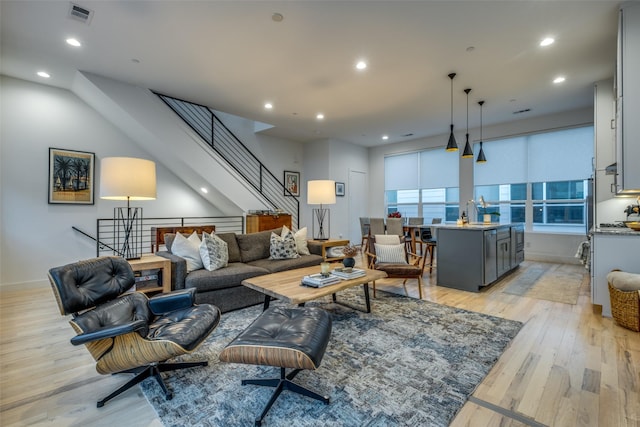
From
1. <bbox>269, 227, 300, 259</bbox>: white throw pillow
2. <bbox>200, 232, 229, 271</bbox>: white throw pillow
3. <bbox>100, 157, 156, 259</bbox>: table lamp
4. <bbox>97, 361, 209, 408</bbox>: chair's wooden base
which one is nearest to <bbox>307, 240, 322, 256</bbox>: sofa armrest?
<bbox>269, 227, 300, 259</bbox>: white throw pillow

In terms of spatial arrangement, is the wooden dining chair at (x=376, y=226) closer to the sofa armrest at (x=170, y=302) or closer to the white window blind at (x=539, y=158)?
the white window blind at (x=539, y=158)

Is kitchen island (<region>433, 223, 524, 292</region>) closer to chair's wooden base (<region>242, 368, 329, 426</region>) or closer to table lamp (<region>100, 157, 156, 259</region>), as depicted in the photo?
chair's wooden base (<region>242, 368, 329, 426</region>)

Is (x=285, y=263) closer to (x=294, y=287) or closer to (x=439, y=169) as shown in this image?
(x=294, y=287)

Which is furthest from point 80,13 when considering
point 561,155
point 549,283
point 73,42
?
point 561,155

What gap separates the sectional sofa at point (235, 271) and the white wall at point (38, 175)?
91.0 inches

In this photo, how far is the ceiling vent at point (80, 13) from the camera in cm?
267

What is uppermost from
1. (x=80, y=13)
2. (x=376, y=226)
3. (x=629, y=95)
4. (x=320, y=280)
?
(x=80, y=13)

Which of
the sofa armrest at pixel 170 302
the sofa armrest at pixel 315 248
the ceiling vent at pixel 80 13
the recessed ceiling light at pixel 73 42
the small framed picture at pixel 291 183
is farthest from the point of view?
the small framed picture at pixel 291 183

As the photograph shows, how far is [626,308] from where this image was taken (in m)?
2.64

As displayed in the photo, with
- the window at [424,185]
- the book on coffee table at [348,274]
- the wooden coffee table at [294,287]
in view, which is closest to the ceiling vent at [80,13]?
the wooden coffee table at [294,287]

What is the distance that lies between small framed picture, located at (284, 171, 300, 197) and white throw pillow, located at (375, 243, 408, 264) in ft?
13.9

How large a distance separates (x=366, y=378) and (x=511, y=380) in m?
0.97

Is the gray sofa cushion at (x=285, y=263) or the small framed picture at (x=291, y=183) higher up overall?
the small framed picture at (x=291, y=183)

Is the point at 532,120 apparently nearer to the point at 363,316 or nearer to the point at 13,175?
the point at 363,316
